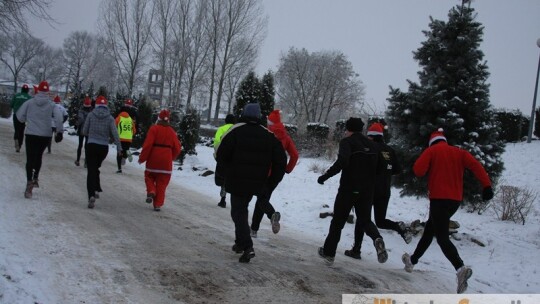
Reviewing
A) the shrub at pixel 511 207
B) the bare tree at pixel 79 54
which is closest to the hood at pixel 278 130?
the shrub at pixel 511 207

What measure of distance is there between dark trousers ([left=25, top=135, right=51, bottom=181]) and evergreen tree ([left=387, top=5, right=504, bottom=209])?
22.2 feet

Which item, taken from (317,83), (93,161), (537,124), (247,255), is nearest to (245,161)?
(247,255)

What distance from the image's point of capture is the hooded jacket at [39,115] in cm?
834

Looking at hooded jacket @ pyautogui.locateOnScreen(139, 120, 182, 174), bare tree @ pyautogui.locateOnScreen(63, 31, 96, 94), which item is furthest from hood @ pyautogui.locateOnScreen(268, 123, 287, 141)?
bare tree @ pyautogui.locateOnScreen(63, 31, 96, 94)

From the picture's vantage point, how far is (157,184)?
358 inches

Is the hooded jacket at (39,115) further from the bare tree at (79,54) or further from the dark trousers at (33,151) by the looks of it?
the bare tree at (79,54)

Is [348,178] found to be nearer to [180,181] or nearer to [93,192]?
[93,192]

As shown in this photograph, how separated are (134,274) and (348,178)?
3063 millimetres

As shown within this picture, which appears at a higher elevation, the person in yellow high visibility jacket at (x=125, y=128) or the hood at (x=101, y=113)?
the hood at (x=101, y=113)

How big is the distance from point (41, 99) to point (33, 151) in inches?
37.8

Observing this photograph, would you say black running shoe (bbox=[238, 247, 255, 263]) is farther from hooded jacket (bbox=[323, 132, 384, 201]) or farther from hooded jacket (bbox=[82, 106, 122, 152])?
hooded jacket (bbox=[82, 106, 122, 152])

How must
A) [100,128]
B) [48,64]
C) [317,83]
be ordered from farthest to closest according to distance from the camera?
[48,64], [317,83], [100,128]

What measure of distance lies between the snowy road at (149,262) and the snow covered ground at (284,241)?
0.02 meters

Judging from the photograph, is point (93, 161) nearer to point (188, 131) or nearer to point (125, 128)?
point (125, 128)
